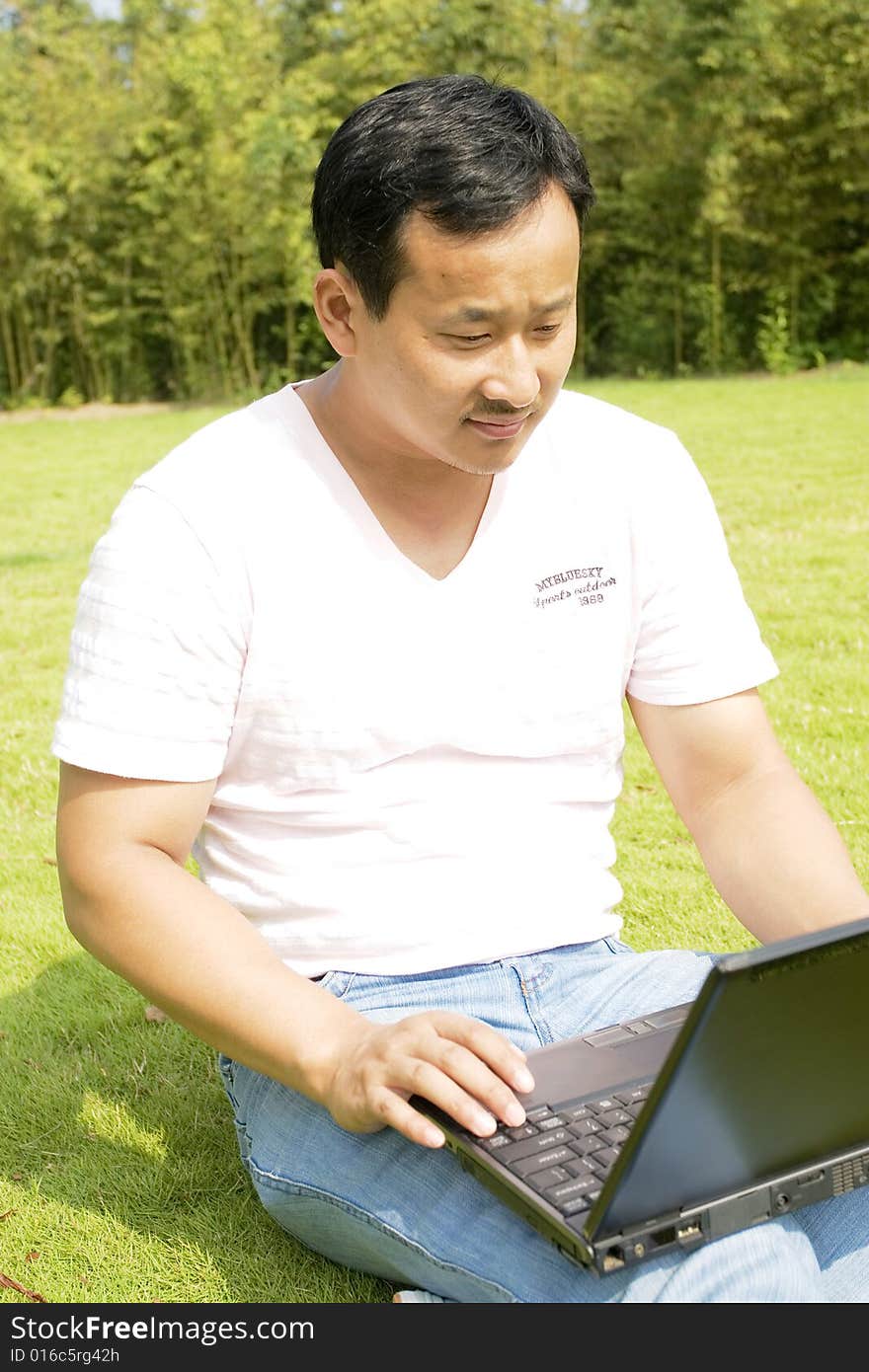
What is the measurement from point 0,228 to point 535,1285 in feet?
88.7

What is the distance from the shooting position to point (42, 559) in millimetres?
9086

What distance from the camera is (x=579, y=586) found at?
220 cm

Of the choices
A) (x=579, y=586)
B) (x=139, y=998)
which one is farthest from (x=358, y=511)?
(x=139, y=998)

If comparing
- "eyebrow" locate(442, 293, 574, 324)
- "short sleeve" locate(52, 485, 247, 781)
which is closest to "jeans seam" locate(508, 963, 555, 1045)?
"short sleeve" locate(52, 485, 247, 781)

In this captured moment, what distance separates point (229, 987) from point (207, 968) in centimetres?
4

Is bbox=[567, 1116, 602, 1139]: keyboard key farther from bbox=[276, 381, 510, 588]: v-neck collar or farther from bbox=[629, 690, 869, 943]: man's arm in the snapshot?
bbox=[276, 381, 510, 588]: v-neck collar

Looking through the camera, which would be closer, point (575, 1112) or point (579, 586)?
point (575, 1112)

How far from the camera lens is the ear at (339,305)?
2.01 metres

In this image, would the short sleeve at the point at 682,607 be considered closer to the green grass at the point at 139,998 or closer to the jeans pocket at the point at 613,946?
the jeans pocket at the point at 613,946

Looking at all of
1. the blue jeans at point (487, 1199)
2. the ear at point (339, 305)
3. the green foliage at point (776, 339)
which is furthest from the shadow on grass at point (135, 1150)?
the green foliage at point (776, 339)

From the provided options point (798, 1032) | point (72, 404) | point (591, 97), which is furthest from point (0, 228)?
point (798, 1032)

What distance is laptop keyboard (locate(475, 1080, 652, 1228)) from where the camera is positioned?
1.64 meters

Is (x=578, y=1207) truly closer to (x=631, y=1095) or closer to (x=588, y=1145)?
(x=588, y=1145)

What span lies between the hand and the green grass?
2.04 ft
